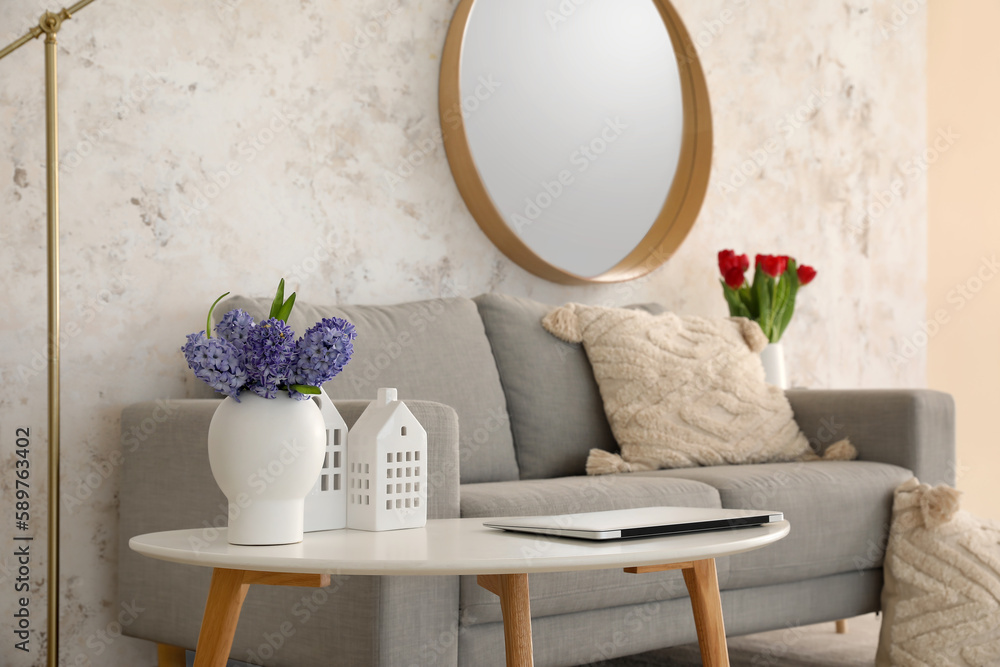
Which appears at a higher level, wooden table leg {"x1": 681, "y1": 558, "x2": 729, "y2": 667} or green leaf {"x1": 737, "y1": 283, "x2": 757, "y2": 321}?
green leaf {"x1": 737, "y1": 283, "x2": 757, "y2": 321}

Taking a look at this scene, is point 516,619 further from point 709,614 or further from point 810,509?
point 810,509

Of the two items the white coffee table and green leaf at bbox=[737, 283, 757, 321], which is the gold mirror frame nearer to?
green leaf at bbox=[737, 283, 757, 321]

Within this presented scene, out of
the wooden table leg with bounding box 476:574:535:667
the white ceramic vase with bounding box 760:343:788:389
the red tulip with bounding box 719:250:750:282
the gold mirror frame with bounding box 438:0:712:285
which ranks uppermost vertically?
the gold mirror frame with bounding box 438:0:712:285

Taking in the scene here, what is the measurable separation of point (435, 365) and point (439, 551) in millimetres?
1111

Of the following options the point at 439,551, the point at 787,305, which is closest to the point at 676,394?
the point at 787,305

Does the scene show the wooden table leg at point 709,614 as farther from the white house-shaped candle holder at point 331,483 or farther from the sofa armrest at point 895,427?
the sofa armrest at point 895,427

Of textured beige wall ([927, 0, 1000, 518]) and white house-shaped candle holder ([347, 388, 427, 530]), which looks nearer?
white house-shaped candle holder ([347, 388, 427, 530])

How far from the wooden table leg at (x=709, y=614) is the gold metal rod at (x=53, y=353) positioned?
1050 mm

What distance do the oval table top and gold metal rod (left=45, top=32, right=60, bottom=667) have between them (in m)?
0.49

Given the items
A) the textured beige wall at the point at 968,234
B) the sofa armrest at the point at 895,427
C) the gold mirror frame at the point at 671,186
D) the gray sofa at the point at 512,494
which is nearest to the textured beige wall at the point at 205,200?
the gold mirror frame at the point at 671,186

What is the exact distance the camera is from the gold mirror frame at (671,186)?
8.49ft

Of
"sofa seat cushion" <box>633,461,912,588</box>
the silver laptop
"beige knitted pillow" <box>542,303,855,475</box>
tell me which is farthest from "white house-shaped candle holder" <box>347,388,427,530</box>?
"beige knitted pillow" <box>542,303,855,475</box>

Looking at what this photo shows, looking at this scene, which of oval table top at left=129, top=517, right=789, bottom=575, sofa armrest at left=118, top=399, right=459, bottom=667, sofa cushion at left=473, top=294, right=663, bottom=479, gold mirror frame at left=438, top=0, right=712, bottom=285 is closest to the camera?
oval table top at left=129, top=517, right=789, bottom=575

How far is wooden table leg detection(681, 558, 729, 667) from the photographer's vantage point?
4.42ft
